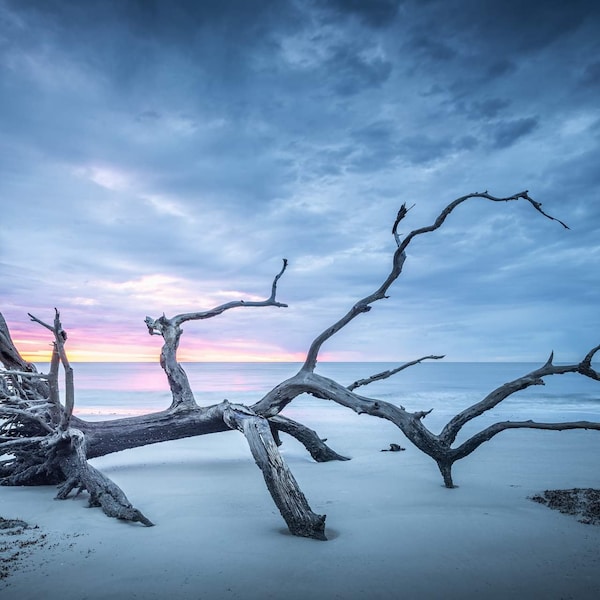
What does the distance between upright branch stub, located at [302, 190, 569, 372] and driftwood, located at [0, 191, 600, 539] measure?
0.01 m

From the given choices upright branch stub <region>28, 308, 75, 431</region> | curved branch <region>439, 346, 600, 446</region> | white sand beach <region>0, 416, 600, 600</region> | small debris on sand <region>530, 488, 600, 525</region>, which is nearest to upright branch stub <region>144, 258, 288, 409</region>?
white sand beach <region>0, 416, 600, 600</region>

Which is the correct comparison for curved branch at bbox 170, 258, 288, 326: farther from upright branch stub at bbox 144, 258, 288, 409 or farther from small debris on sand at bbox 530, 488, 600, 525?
small debris on sand at bbox 530, 488, 600, 525

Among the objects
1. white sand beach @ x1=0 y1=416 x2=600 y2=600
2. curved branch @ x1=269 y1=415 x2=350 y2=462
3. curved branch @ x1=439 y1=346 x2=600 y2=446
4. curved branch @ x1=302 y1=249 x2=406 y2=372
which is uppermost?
curved branch @ x1=302 y1=249 x2=406 y2=372

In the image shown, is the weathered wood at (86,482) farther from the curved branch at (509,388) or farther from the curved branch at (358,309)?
the curved branch at (509,388)

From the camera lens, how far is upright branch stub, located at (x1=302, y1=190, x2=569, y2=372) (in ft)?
19.3

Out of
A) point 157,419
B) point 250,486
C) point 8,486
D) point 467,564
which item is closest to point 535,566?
point 467,564

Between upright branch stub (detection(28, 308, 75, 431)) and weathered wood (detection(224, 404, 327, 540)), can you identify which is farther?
upright branch stub (detection(28, 308, 75, 431))

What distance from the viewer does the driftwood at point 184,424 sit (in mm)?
4461

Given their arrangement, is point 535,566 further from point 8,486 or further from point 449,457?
point 8,486

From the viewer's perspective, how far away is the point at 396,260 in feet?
20.7

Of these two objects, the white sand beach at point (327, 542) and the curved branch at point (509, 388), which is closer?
the white sand beach at point (327, 542)

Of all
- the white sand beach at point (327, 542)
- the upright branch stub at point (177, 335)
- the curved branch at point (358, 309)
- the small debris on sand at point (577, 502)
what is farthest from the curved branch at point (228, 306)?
the small debris on sand at point (577, 502)

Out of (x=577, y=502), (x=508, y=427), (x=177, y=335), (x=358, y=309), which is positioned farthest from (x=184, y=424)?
(x=577, y=502)

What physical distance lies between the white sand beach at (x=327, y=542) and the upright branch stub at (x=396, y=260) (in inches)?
68.9
